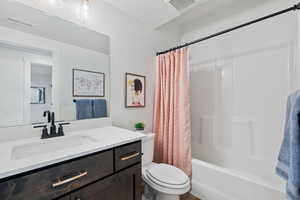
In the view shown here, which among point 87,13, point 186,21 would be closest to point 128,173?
point 87,13

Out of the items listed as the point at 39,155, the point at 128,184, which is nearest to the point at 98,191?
the point at 128,184

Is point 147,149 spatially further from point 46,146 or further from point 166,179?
point 46,146

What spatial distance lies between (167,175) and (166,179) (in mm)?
95

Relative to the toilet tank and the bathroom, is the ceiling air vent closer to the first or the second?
the bathroom

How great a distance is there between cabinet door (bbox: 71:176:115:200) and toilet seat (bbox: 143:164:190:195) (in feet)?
1.51

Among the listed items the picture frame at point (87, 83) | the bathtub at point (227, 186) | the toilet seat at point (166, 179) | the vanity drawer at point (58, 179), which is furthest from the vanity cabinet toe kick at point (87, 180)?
the bathtub at point (227, 186)

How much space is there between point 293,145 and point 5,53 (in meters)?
1.92

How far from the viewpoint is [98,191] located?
842 millimetres

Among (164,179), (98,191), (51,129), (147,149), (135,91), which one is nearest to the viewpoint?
→ (98,191)

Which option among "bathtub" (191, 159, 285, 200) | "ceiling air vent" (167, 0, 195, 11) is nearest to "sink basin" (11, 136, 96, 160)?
"bathtub" (191, 159, 285, 200)

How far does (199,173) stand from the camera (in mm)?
1613

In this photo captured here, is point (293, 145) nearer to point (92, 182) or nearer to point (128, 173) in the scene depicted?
point (128, 173)

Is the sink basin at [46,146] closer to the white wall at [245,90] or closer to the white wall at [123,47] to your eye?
the white wall at [123,47]

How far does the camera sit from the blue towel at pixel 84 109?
1.34 meters
